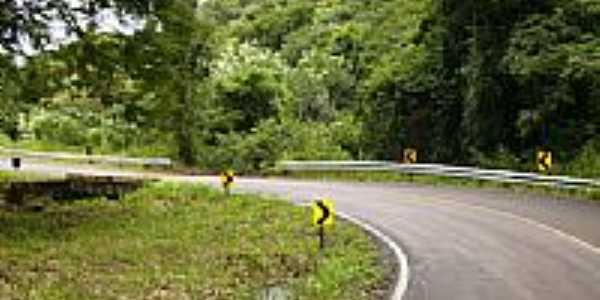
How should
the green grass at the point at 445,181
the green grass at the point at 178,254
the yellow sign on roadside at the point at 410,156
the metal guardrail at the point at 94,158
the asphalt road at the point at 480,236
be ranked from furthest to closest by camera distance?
the metal guardrail at the point at 94,158 → the yellow sign on roadside at the point at 410,156 → the green grass at the point at 445,181 → the asphalt road at the point at 480,236 → the green grass at the point at 178,254

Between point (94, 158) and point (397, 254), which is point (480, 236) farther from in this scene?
point (94, 158)

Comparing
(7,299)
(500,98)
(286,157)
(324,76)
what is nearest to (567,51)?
(500,98)

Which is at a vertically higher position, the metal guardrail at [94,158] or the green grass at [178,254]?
the metal guardrail at [94,158]

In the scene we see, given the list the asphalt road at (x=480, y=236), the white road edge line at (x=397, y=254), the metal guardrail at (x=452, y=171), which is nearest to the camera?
the white road edge line at (x=397, y=254)

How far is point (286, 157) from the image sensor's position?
46.8m

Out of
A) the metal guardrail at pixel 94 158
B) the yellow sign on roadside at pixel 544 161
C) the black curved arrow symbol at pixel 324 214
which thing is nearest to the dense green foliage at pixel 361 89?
the metal guardrail at pixel 94 158

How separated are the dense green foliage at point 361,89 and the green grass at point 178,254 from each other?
9.63 feet

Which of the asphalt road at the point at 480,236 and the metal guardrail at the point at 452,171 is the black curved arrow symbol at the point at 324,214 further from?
the metal guardrail at the point at 452,171

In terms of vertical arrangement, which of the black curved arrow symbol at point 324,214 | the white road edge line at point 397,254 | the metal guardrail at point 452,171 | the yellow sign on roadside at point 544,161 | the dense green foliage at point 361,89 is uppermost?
the dense green foliage at point 361,89

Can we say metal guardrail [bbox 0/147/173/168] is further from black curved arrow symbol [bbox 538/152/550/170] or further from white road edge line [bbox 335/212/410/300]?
white road edge line [bbox 335/212/410/300]

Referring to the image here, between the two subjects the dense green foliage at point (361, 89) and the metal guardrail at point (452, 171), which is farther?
the metal guardrail at point (452, 171)

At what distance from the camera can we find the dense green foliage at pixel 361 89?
26.1m

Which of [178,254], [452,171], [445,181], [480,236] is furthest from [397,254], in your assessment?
[445,181]

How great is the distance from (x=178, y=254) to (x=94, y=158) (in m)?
33.9
